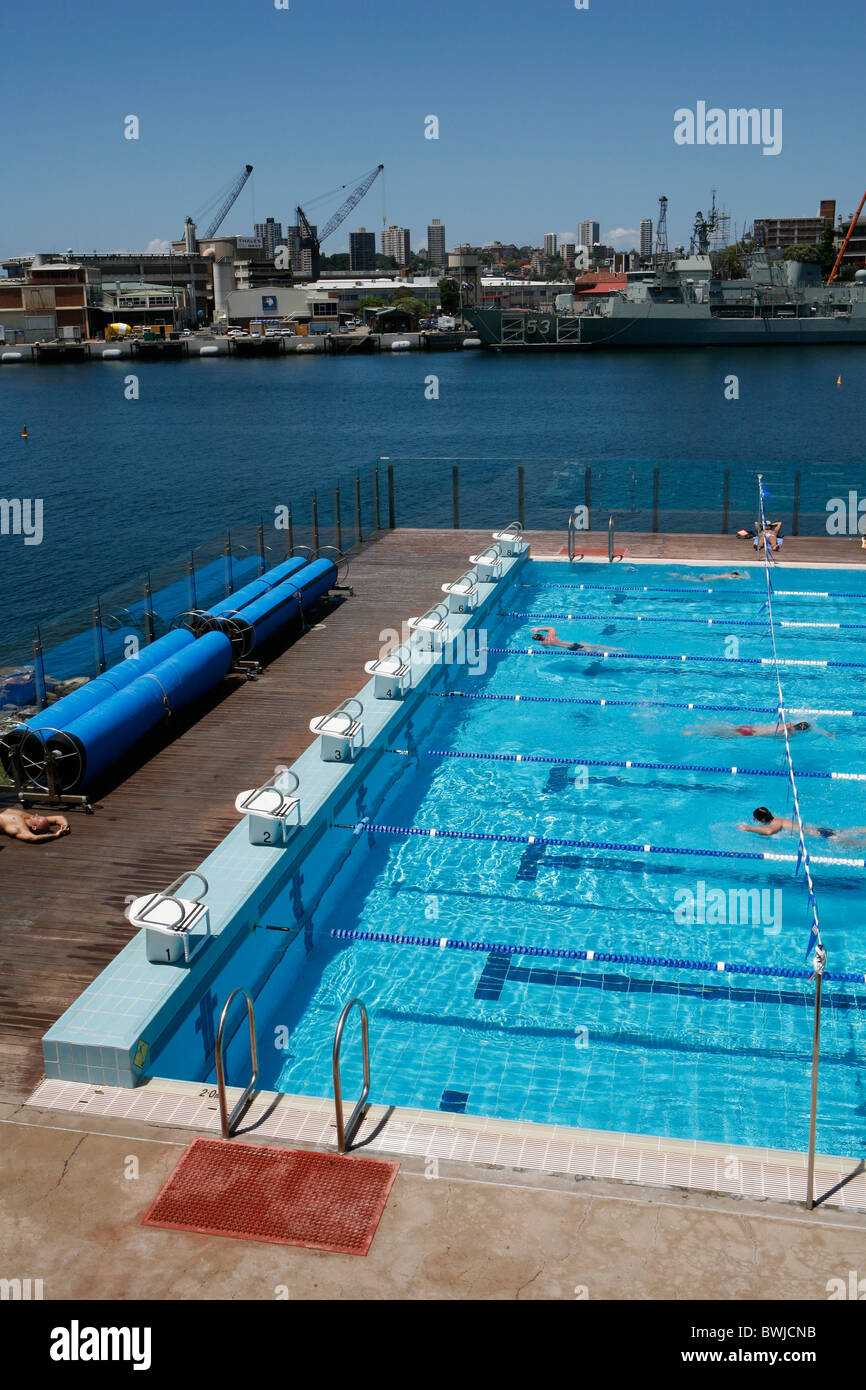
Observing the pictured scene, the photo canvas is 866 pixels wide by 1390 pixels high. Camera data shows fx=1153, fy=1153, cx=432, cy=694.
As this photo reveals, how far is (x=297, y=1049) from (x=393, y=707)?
6044 mm

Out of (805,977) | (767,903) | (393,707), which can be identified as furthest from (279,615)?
(805,977)

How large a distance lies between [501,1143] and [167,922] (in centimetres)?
312

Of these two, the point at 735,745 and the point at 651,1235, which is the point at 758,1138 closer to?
the point at 651,1235

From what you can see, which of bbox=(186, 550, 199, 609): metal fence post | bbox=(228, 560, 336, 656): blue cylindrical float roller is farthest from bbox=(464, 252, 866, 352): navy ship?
bbox=(186, 550, 199, 609): metal fence post

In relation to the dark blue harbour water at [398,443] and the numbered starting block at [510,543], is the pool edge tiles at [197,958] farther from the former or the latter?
the dark blue harbour water at [398,443]

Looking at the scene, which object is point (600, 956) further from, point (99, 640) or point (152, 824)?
point (99, 640)

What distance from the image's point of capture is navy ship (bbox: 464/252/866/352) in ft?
397

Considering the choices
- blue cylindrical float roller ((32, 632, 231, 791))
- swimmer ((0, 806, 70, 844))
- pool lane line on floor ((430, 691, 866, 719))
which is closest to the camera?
swimmer ((0, 806, 70, 844))

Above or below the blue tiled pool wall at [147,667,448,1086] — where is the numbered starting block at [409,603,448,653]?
above

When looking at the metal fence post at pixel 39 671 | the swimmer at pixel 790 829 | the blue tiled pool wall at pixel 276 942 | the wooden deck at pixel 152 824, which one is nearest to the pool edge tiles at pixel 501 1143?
the blue tiled pool wall at pixel 276 942

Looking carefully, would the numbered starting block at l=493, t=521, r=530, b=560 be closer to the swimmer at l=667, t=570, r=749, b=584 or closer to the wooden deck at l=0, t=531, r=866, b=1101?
the wooden deck at l=0, t=531, r=866, b=1101

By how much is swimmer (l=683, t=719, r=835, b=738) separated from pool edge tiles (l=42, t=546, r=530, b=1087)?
14.9ft

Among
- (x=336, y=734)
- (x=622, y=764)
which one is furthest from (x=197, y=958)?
(x=622, y=764)

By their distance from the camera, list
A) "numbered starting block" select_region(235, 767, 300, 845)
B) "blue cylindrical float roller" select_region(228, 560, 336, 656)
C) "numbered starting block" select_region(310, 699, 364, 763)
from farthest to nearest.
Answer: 1. "blue cylindrical float roller" select_region(228, 560, 336, 656)
2. "numbered starting block" select_region(310, 699, 364, 763)
3. "numbered starting block" select_region(235, 767, 300, 845)
